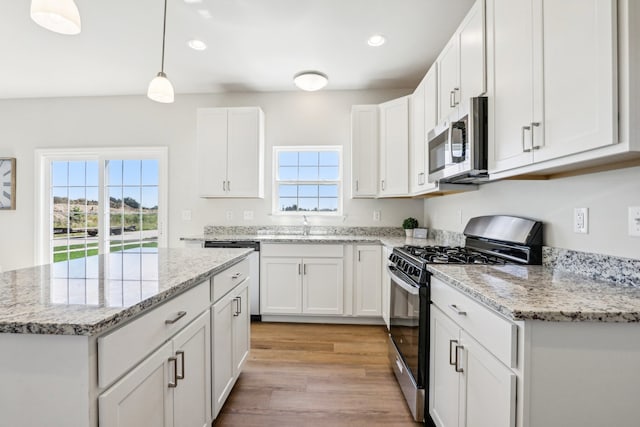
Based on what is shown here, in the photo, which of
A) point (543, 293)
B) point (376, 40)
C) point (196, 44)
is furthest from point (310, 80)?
point (543, 293)

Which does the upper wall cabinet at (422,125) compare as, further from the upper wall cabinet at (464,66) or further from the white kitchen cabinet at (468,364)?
the white kitchen cabinet at (468,364)

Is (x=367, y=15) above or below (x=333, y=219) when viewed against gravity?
above

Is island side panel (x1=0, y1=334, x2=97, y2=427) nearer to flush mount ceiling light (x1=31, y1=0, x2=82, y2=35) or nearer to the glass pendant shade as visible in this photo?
flush mount ceiling light (x1=31, y1=0, x2=82, y2=35)

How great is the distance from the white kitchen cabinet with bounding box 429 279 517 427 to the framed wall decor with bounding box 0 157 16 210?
5.17 m

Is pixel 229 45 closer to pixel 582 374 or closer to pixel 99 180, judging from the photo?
pixel 99 180

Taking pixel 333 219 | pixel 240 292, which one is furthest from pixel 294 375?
pixel 333 219

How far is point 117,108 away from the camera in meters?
3.88

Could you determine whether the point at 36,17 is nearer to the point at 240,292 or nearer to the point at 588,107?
the point at 240,292

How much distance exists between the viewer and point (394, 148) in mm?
3150

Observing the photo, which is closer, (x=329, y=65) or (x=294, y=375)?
(x=294, y=375)

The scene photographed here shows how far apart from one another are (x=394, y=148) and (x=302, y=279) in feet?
5.46

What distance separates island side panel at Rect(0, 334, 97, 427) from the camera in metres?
0.75

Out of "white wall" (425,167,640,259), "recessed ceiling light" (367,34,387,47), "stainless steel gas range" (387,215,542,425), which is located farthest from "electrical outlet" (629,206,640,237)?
"recessed ceiling light" (367,34,387,47)

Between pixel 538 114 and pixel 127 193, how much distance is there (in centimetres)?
433
